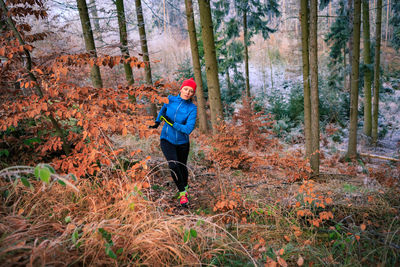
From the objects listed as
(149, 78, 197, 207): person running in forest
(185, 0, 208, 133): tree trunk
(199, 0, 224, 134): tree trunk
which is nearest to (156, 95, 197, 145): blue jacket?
(149, 78, 197, 207): person running in forest

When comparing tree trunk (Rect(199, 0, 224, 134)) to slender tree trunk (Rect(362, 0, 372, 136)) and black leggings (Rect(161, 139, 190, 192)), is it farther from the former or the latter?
slender tree trunk (Rect(362, 0, 372, 136))

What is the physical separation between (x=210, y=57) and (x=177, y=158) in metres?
3.57

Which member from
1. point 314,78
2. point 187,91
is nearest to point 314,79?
point 314,78

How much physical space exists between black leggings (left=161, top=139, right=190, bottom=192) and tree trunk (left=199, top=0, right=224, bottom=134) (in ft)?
8.27

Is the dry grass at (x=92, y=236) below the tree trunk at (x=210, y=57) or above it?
below

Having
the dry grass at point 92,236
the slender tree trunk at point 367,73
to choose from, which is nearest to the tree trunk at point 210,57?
the dry grass at point 92,236

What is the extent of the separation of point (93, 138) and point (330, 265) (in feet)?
9.66

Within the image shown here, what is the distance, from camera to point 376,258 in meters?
2.15

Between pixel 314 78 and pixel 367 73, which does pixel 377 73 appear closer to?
pixel 367 73

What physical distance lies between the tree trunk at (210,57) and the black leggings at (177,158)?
252 centimetres

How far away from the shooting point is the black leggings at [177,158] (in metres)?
3.63

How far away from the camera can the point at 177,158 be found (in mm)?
3789

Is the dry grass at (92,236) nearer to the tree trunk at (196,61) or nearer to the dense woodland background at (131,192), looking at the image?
the dense woodland background at (131,192)

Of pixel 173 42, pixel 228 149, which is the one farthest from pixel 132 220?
pixel 173 42
